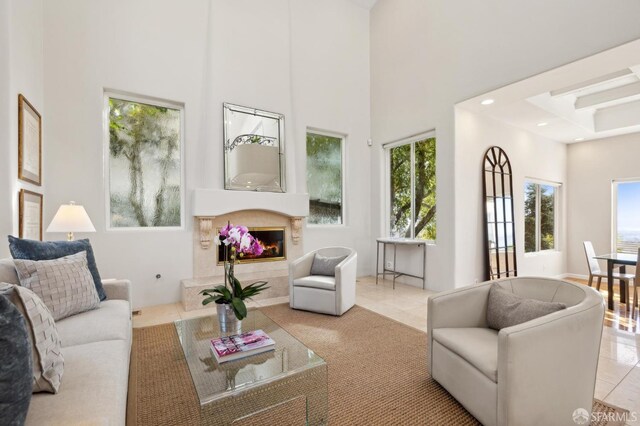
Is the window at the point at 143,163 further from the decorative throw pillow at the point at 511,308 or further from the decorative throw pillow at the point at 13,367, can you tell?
the decorative throw pillow at the point at 511,308

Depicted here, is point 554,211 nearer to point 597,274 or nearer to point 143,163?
point 597,274

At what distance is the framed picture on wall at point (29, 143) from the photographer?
275cm

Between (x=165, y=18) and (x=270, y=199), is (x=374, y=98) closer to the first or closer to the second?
(x=270, y=199)

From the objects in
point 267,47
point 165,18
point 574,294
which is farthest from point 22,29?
point 574,294

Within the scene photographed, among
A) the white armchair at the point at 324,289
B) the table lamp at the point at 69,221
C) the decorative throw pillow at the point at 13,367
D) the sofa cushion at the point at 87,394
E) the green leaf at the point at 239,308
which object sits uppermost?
the table lamp at the point at 69,221

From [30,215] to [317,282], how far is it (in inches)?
117

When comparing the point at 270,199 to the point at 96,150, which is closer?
the point at 96,150

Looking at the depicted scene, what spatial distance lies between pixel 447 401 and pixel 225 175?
383 cm

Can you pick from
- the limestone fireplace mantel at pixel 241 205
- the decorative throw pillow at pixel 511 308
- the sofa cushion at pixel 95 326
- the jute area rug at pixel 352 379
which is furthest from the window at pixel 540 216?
the sofa cushion at pixel 95 326

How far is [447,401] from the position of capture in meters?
1.93

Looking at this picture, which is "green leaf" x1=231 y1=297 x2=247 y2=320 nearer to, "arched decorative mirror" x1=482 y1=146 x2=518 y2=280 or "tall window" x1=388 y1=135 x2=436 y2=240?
"tall window" x1=388 y1=135 x2=436 y2=240

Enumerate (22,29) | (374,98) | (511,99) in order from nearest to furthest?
(22,29) < (511,99) < (374,98)

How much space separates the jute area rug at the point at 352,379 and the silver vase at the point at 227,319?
442 mm

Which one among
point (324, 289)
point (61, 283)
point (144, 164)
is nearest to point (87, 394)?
point (61, 283)
